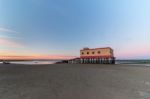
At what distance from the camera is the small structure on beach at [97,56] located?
3919 cm

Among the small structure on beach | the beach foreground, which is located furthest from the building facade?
the beach foreground

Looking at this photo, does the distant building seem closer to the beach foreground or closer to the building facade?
the building facade

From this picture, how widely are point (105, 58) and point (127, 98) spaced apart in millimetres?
35869

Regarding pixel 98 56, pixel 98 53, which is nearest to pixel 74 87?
pixel 98 56

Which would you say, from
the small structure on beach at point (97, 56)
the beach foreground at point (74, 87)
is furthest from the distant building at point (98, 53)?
the beach foreground at point (74, 87)

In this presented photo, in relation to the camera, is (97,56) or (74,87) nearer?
(74,87)

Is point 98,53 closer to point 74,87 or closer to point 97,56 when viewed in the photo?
point 97,56

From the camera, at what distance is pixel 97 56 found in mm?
41375

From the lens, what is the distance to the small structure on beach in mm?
39188

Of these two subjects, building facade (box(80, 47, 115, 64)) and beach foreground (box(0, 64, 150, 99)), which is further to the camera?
building facade (box(80, 47, 115, 64))

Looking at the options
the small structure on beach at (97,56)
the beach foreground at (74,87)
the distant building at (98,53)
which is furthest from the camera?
the distant building at (98,53)

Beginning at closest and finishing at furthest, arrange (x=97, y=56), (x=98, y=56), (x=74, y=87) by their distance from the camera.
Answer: (x=74, y=87), (x=98, y=56), (x=97, y=56)

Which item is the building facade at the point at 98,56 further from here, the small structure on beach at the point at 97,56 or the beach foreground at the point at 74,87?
the beach foreground at the point at 74,87

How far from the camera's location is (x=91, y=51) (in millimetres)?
43344
